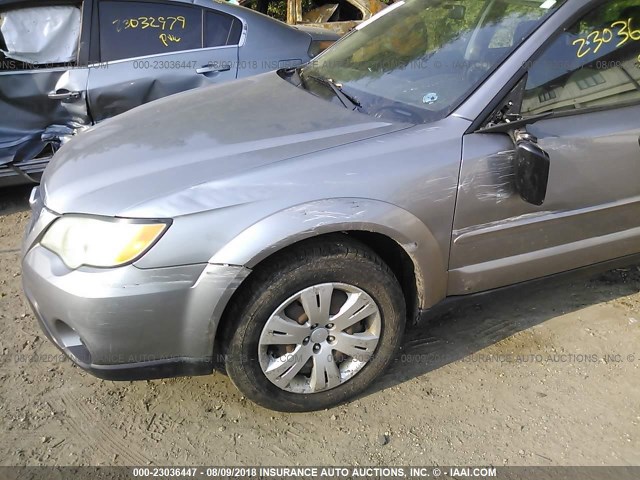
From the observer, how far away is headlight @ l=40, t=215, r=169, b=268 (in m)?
2.02

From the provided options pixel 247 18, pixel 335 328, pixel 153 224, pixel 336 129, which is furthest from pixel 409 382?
pixel 247 18

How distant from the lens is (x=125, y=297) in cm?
201

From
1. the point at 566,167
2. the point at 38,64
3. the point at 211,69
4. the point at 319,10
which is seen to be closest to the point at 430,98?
the point at 566,167

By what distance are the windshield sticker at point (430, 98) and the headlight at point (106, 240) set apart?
1.23 meters

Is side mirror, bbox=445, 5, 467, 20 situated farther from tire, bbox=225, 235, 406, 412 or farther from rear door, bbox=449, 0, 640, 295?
tire, bbox=225, 235, 406, 412

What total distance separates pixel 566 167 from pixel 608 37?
67 cm

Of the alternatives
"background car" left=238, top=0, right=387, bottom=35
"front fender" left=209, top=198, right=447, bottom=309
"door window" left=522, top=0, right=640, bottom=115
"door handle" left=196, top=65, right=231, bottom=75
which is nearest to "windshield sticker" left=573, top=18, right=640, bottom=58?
"door window" left=522, top=0, right=640, bottom=115

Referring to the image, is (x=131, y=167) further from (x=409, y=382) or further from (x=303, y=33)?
(x=303, y=33)

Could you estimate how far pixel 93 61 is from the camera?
414 cm

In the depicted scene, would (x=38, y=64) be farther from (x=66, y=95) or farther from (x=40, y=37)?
(x=66, y=95)

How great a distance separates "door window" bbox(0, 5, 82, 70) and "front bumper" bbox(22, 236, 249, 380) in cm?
252

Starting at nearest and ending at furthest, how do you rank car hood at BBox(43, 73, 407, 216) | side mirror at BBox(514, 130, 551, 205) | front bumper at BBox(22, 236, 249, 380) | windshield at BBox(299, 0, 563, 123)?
front bumper at BBox(22, 236, 249, 380) < car hood at BBox(43, 73, 407, 216) < side mirror at BBox(514, 130, 551, 205) < windshield at BBox(299, 0, 563, 123)

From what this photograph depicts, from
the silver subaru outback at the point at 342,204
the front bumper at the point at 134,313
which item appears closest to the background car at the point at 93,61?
the silver subaru outback at the point at 342,204

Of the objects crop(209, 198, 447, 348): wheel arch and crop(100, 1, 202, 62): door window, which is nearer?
crop(209, 198, 447, 348): wheel arch
